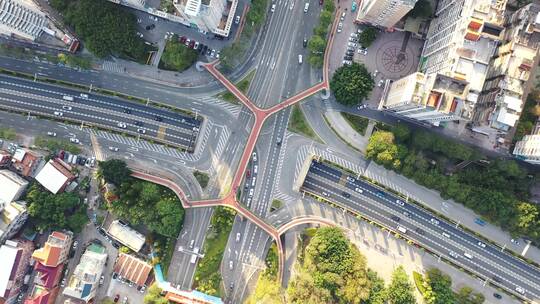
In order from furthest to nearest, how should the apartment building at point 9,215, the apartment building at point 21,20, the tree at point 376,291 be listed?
1. the tree at point 376,291
2. the apartment building at point 9,215
3. the apartment building at point 21,20

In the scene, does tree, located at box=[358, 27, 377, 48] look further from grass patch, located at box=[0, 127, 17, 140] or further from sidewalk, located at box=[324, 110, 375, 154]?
grass patch, located at box=[0, 127, 17, 140]

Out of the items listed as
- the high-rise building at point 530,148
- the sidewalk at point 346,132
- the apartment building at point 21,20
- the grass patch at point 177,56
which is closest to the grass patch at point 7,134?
the apartment building at point 21,20

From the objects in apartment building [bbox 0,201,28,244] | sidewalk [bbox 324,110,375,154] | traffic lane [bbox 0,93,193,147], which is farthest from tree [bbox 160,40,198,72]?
apartment building [bbox 0,201,28,244]

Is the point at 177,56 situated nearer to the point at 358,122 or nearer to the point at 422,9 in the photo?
the point at 358,122

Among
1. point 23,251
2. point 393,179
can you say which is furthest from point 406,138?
point 23,251

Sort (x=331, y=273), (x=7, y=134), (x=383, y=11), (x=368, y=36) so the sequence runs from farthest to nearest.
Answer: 1. (x=7, y=134)
2. (x=368, y=36)
3. (x=331, y=273)
4. (x=383, y=11)

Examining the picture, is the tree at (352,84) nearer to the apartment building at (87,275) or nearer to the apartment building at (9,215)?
the apartment building at (87,275)

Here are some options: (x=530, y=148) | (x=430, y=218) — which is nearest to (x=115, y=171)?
(x=430, y=218)
